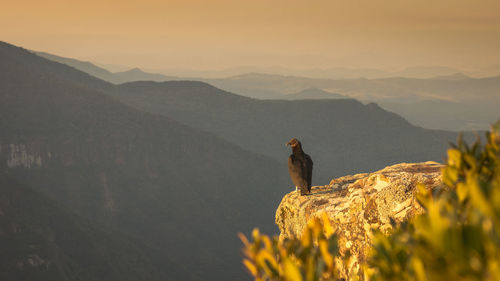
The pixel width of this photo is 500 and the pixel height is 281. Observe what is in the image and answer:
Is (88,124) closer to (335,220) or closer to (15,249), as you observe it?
(15,249)

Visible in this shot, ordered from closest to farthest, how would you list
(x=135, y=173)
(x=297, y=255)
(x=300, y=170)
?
1. (x=297, y=255)
2. (x=300, y=170)
3. (x=135, y=173)

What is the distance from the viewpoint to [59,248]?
112750 mm

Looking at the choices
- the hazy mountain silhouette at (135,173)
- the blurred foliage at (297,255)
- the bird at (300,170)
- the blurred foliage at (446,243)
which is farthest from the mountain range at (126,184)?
the blurred foliage at (446,243)

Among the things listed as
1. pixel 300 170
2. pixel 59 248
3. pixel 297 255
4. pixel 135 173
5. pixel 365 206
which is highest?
pixel 297 255

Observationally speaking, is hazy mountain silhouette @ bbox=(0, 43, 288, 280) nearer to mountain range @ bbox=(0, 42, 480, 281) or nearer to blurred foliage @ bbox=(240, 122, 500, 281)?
mountain range @ bbox=(0, 42, 480, 281)

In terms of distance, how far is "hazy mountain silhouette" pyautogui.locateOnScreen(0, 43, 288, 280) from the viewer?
16025cm

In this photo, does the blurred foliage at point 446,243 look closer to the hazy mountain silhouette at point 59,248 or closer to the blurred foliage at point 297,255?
the blurred foliage at point 297,255

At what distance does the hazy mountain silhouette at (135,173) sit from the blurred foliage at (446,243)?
5598 inches

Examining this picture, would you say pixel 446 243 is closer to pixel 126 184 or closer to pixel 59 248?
pixel 59 248

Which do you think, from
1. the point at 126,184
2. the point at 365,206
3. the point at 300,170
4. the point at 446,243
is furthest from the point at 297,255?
the point at 126,184

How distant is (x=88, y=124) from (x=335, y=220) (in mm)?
182090

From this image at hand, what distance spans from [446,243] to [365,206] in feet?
36.7

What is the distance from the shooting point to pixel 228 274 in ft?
496

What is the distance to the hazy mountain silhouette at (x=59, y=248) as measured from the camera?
101125 mm
